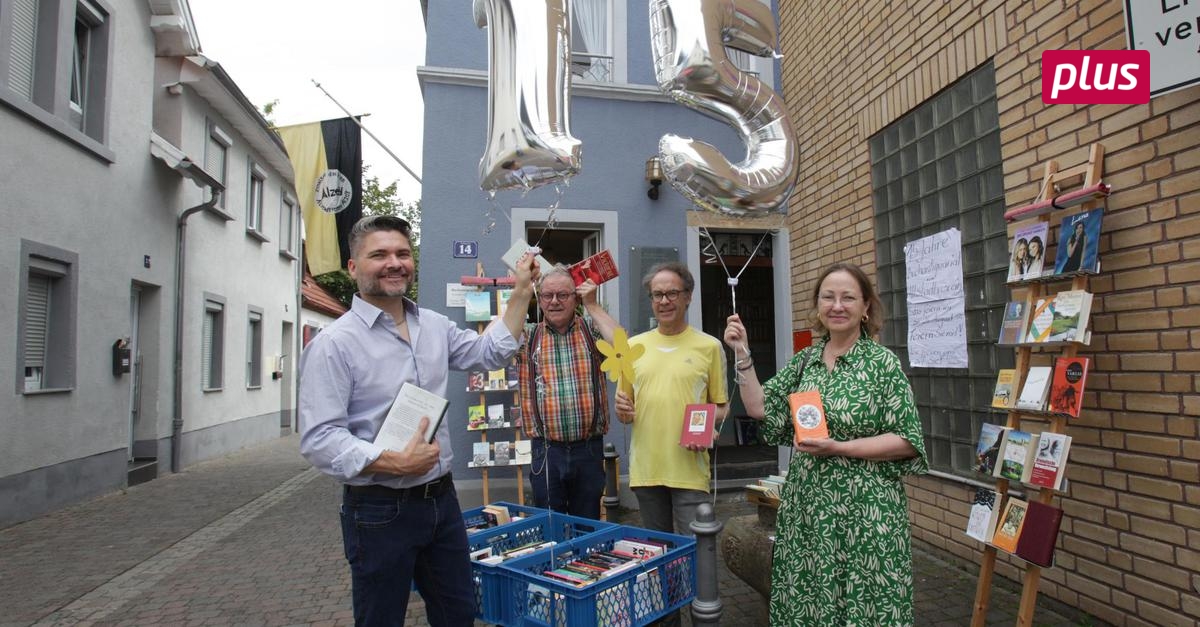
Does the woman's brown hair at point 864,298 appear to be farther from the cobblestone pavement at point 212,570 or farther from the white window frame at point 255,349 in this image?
the white window frame at point 255,349

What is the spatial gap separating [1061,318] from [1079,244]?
32cm

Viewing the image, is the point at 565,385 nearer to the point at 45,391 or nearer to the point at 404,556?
the point at 404,556

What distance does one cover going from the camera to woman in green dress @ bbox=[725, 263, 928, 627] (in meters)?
1.98

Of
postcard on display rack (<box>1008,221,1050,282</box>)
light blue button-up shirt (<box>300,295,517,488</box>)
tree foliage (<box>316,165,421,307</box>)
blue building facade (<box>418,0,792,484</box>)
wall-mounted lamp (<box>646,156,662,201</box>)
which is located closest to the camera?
light blue button-up shirt (<box>300,295,517,488</box>)

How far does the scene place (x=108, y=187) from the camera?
7.33 meters

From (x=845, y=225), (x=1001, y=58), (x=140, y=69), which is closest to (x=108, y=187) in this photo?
(x=140, y=69)

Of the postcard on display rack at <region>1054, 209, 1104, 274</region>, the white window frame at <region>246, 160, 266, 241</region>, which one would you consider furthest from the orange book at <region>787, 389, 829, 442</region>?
the white window frame at <region>246, 160, 266, 241</region>

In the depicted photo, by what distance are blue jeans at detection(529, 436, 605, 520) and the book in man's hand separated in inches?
50.5

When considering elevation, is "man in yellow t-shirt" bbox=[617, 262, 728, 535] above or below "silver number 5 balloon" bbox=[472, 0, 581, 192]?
below

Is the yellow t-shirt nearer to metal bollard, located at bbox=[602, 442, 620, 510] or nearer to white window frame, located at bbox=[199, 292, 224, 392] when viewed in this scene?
metal bollard, located at bbox=[602, 442, 620, 510]

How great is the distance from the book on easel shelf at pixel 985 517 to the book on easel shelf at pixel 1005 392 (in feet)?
1.32

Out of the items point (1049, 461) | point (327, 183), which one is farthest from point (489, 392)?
point (1049, 461)

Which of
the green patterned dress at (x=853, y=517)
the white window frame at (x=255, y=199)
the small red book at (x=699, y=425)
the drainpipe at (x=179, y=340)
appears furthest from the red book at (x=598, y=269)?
the white window frame at (x=255, y=199)

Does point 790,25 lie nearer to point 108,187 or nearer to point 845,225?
point 845,225
